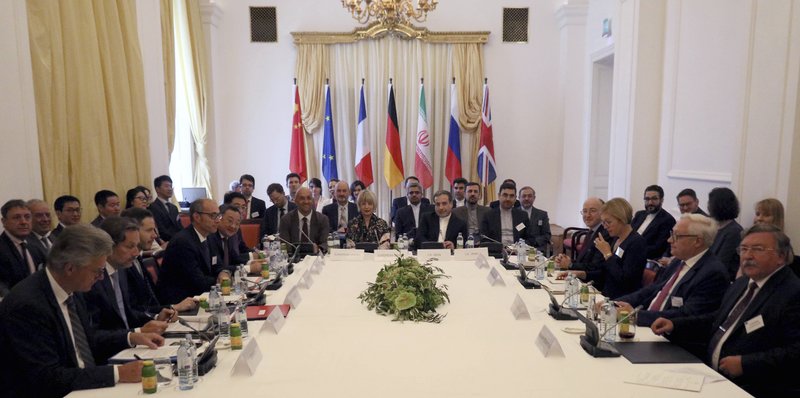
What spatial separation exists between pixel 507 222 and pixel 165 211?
4.03 m

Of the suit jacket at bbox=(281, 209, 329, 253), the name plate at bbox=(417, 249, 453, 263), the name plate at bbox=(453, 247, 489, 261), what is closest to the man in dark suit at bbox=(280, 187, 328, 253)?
the suit jacket at bbox=(281, 209, 329, 253)

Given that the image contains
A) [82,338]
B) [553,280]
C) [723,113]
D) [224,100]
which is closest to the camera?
[82,338]

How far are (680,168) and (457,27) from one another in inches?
179

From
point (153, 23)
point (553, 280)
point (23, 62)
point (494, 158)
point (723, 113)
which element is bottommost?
point (553, 280)

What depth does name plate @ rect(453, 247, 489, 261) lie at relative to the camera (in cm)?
A: 498

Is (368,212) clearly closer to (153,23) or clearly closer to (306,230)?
(306,230)

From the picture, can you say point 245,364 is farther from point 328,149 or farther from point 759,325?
point 328,149

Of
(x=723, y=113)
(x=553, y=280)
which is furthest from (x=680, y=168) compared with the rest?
(x=553, y=280)

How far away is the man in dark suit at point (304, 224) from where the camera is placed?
575 centimetres

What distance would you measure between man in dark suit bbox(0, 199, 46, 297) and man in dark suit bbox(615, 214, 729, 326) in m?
4.06

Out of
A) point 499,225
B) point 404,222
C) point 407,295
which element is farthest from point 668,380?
point 404,222

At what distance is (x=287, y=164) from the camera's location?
9680mm

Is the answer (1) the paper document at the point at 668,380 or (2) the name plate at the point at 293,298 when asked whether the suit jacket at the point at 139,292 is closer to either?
(2) the name plate at the point at 293,298

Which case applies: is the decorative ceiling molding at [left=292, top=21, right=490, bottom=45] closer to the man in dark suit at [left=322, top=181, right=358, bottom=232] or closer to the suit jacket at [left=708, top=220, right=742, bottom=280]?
the man in dark suit at [left=322, top=181, right=358, bottom=232]
